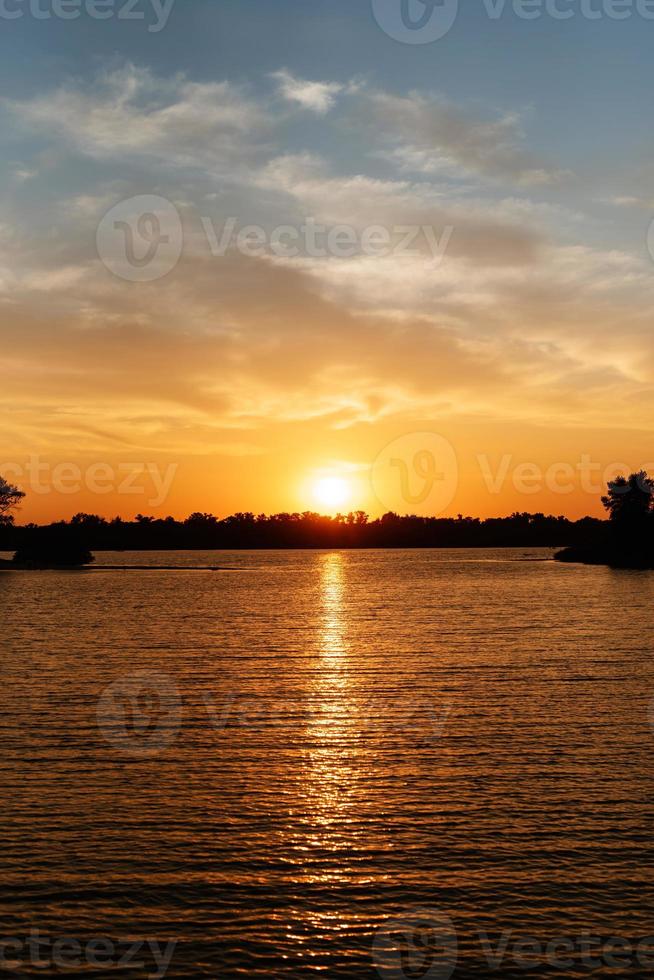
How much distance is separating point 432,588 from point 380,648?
98.5 metres

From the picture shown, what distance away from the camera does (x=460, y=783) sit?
105ft

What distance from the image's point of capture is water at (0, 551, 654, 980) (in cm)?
2053

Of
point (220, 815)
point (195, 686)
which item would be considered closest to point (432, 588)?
point (195, 686)

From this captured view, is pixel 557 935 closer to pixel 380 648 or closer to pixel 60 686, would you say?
pixel 60 686

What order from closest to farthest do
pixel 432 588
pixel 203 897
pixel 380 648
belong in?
pixel 203 897
pixel 380 648
pixel 432 588

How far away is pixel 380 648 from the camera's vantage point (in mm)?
76062

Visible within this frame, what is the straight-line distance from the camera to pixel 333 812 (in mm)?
29109

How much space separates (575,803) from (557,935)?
9.41 metres

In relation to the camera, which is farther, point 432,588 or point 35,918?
point 432,588

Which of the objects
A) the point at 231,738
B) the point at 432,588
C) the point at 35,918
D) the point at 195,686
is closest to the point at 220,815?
the point at 35,918

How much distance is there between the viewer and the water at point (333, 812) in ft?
67.4

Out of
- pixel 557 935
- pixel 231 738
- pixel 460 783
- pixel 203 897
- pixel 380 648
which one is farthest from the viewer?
pixel 380 648

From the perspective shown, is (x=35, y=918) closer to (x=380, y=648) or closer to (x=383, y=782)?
(x=383, y=782)

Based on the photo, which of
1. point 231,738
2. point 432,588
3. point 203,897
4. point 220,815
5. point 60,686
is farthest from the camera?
point 432,588
